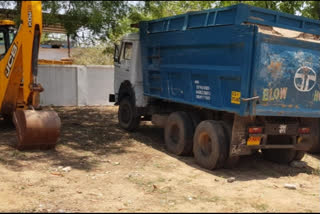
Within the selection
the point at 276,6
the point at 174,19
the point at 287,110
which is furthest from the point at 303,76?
the point at 276,6

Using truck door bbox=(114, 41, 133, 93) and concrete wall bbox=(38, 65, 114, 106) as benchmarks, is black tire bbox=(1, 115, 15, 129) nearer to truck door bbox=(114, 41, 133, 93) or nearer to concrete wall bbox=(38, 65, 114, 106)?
truck door bbox=(114, 41, 133, 93)

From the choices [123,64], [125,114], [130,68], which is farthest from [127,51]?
[125,114]

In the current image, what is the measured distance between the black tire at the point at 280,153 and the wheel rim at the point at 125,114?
3806mm

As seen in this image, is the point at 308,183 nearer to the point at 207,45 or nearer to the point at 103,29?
the point at 207,45

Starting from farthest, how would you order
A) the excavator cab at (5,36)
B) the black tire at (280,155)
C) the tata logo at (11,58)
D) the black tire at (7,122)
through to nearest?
the black tire at (7,122)
the excavator cab at (5,36)
the tata logo at (11,58)
the black tire at (280,155)

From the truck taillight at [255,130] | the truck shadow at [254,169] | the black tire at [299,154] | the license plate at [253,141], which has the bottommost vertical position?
the truck shadow at [254,169]

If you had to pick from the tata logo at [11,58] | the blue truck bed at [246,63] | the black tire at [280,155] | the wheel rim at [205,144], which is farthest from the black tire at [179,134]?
the tata logo at [11,58]

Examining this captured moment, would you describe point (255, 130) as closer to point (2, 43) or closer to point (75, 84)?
point (2, 43)

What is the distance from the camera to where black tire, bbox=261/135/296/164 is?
7.22 metres

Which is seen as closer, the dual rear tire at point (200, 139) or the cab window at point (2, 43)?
the dual rear tire at point (200, 139)

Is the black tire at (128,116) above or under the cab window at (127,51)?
under

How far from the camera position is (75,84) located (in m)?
15.7

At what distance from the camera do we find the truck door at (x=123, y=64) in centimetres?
1007

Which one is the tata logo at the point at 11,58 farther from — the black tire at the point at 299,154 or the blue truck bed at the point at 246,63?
the black tire at the point at 299,154
